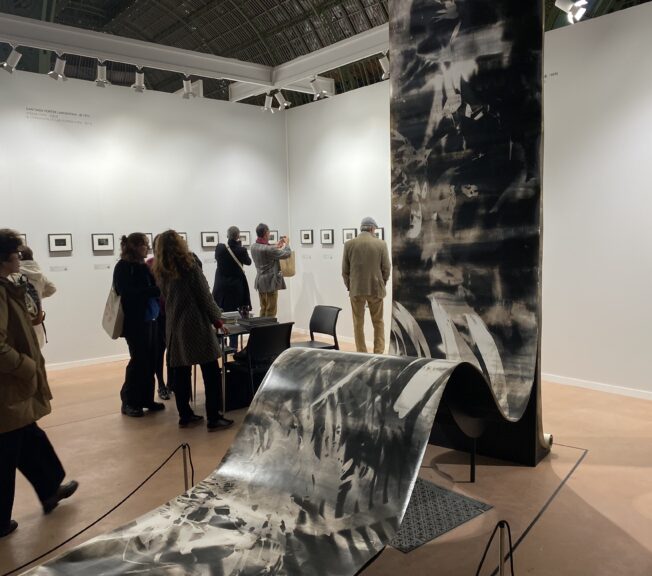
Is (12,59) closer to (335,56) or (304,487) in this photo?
(335,56)

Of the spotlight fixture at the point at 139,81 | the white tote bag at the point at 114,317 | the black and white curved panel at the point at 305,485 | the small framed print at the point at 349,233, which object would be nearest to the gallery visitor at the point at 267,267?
the small framed print at the point at 349,233

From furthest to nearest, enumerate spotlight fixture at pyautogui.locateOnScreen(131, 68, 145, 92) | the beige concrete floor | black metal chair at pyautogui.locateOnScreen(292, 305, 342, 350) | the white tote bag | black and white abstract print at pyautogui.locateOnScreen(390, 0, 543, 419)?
spotlight fixture at pyautogui.locateOnScreen(131, 68, 145, 92) → black metal chair at pyautogui.locateOnScreen(292, 305, 342, 350) → the white tote bag → black and white abstract print at pyautogui.locateOnScreen(390, 0, 543, 419) → the beige concrete floor

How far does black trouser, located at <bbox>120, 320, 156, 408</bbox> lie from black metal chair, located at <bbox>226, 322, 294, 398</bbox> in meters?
0.78

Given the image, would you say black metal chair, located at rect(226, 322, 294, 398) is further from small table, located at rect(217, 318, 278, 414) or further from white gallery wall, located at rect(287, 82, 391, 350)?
white gallery wall, located at rect(287, 82, 391, 350)

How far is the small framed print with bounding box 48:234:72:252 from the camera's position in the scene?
25.0ft

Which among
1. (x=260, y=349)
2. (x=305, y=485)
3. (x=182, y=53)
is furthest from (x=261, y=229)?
(x=305, y=485)

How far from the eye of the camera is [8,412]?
10.2ft

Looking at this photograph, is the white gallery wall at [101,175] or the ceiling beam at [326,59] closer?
the ceiling beam at [326,59]

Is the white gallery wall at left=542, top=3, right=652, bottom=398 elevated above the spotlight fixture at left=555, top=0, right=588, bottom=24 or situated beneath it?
situated beneath

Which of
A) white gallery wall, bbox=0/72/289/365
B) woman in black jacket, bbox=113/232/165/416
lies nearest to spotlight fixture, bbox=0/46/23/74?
white gallery wall, bbox=0/72/289/365

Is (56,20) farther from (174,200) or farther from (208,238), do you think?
(208,238)

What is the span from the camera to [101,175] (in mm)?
8078

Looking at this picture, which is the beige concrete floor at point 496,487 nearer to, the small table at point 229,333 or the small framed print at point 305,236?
the small table at point 229,333

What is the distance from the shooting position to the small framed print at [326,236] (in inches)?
363
